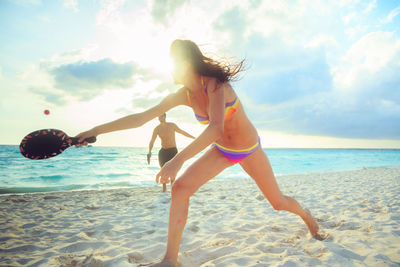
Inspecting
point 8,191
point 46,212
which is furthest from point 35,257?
point 8,191

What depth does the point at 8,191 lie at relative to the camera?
25.2 feet

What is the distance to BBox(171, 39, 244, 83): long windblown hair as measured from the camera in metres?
1.90

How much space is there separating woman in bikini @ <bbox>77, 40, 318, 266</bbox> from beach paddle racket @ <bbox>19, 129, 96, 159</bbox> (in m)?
0.20

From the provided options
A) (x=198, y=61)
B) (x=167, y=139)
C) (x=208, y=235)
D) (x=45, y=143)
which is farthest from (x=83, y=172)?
(x=198, y=61)

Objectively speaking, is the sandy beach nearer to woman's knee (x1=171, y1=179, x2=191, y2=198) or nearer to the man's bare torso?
woman's knee (x1=171, y1=179, x2=191, y2=198)

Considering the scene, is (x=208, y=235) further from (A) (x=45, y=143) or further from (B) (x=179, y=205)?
(A) (x=45, y=143)

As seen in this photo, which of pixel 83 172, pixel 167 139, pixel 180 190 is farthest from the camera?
pixel 83 172

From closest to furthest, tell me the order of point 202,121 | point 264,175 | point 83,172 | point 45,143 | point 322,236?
point 45,143
point 202,121
point 264,175
point 322,236
point 83,172

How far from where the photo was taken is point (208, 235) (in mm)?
3105

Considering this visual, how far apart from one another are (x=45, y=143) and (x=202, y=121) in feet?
4.75

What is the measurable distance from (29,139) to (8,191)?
774cm

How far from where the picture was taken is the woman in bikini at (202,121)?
190cm

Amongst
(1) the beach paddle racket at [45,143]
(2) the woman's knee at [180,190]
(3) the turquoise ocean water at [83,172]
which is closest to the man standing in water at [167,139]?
(3) the turquoise ocean water at [83,172]

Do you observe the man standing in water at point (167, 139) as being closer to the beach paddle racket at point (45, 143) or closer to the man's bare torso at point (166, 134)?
the man's bare torso at point (166, 134)
